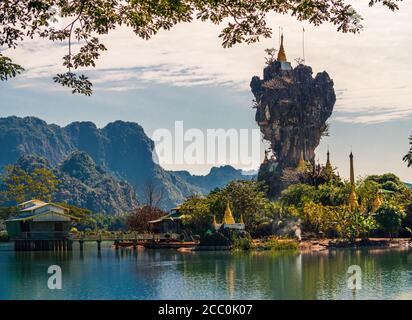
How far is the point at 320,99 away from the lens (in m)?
76.9

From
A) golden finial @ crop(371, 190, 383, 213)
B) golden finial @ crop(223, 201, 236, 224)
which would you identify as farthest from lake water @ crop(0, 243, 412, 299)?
golden finial @ crop(371, 190, 383, 213)

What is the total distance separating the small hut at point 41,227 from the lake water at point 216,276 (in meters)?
7.56

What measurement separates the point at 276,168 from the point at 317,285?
49.4 metres

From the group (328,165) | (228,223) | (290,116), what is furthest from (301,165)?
(228,223)

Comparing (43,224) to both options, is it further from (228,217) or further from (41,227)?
(228,217)

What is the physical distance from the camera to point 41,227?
52.4 meters

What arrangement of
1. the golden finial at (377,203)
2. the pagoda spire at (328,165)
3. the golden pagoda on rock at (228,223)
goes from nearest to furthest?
the golden pagoda on rock at (228,223) < the golden finial at (377,203) < the pagoda spire at (328,165)

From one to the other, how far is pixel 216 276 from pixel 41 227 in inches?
1045

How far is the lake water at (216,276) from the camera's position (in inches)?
947

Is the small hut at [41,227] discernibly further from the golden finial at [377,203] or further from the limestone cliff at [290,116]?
the limestone cliff at [290,116]

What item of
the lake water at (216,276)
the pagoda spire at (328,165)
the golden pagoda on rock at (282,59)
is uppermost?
the golden pagoda on rock at (282,59)

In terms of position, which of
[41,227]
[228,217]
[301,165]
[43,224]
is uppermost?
[301,165]

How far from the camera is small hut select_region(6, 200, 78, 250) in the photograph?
5134cm

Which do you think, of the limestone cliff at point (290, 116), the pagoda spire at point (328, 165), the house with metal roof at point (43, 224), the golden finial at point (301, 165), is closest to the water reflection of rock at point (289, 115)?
the limestone cliff at point (290, 116)
